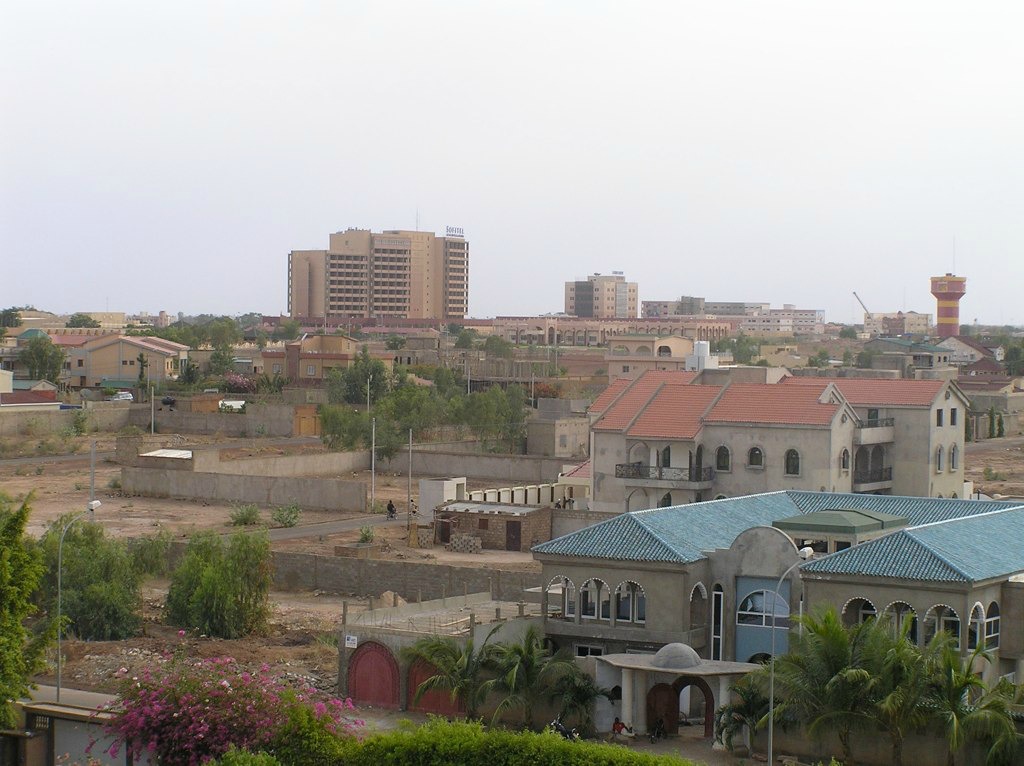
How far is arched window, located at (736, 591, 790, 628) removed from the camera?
33.7 meters

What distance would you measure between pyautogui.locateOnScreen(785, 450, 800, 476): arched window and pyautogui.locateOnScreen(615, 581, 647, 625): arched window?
18.7 meters

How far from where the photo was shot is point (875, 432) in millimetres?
54062

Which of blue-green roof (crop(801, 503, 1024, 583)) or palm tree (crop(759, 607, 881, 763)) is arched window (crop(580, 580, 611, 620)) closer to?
blue-green roof (crop(801, 503, 1024, 583))

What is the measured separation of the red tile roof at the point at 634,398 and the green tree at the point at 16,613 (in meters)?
27.5

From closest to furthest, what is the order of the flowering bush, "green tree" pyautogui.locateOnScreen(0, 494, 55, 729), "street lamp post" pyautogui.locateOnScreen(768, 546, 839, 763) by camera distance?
"street lamp post" pyautogui.locateOnScreen(768, 546, 839, 763)
the flowering bush
"green tree" pyautogui.locateOnScreen(0, 494, 55, 729)

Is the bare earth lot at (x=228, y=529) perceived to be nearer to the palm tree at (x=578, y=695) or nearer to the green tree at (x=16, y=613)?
the palm tree at (x=578, y=695)

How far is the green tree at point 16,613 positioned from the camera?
28453mm

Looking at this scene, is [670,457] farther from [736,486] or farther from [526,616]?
[526,616]

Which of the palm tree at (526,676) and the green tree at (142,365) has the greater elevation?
the green tree at (142,365)

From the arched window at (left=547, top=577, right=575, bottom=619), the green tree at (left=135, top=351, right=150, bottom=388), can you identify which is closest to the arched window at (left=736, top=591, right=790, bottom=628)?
the arched window at (left=547, top=577, right=575, bottom=619)

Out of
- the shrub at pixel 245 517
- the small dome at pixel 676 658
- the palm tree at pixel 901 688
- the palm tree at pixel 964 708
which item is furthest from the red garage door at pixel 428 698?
the shrub at pixel 245 517

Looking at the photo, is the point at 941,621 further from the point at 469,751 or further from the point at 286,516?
the point at 286,516

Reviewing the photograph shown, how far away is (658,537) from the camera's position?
34.8 metres

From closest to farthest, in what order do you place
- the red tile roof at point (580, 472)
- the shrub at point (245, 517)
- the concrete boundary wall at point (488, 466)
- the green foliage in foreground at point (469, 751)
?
the green foliage in foreground at point (469, 751)
the shrub at point (245, 517)
the red tile roof at point (580, 472)
the concrete boundary wall at point (488, 466)
